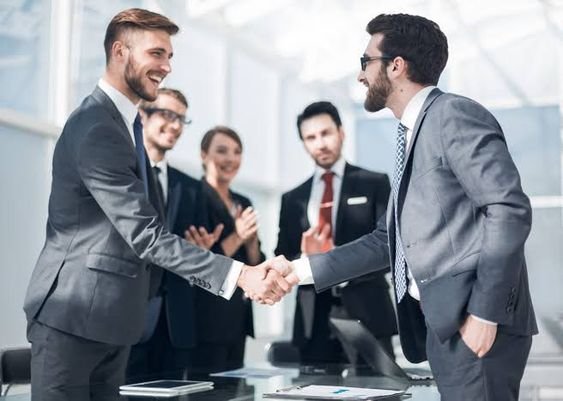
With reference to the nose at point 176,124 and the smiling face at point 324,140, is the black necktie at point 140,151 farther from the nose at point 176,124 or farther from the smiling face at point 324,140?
the smiling face at point 324,140

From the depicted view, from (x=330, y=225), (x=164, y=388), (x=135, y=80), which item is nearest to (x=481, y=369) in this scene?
(x=164, y=388)

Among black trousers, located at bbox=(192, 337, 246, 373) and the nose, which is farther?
the nose

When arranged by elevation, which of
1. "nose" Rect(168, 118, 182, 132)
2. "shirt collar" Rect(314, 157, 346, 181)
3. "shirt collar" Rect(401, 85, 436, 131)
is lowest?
"shirt collar" Rect(401, 85, 436, 131)

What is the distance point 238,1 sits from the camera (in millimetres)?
7074

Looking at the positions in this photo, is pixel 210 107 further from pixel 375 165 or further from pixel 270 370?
pixel 270 370

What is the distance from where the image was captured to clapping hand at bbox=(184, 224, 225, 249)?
400 centimetres

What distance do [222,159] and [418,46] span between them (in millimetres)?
2205

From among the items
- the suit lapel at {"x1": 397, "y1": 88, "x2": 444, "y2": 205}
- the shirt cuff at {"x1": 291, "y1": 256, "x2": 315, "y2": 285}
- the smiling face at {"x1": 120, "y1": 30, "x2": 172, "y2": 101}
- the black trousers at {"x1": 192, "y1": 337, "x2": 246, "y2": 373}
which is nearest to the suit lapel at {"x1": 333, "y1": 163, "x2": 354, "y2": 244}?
the black trousers at {"x1": 192, "y1": 337, "x2": 246, "y2": 373}

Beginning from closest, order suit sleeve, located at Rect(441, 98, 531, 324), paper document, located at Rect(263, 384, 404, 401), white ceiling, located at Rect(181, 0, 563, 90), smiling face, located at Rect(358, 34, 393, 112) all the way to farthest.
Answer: suit sleeve, located at Rect(441, 98, 531, 324), paper document, located at Rect(263, 384, 404, 401), smiling face, located at Rect(358, 34, 393, 112), white ceiling, located at Rect(181, 0, 563, 90)

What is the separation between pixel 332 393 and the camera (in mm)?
2189

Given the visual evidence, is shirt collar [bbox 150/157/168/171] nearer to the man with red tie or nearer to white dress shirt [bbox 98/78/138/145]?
the man with red tie

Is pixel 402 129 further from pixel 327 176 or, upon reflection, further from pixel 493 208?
pixel 327 176

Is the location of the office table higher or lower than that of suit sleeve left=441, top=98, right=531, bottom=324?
lower

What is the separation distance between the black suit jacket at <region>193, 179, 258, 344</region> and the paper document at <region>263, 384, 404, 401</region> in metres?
1.68
